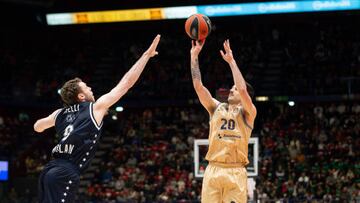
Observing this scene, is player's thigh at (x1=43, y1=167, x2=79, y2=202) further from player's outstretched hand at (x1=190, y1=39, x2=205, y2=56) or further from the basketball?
the basketball

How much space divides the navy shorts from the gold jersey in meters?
2.06

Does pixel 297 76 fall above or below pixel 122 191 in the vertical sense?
above

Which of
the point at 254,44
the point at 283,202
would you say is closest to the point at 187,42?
the point at 254,44

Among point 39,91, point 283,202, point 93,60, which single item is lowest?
point 283,202

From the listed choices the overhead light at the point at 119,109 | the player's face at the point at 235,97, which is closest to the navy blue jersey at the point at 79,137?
the player's face at the point at 235,97

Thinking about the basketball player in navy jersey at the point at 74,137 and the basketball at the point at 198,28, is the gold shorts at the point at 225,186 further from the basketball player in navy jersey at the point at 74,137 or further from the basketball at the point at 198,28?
the basketball player in navy jersey at the point at 74,137

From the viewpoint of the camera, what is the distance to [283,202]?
50.8 ft

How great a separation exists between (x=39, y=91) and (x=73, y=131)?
19.5m

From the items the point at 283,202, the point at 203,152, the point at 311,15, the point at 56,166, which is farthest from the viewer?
the point at 311,15

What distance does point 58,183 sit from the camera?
518cm

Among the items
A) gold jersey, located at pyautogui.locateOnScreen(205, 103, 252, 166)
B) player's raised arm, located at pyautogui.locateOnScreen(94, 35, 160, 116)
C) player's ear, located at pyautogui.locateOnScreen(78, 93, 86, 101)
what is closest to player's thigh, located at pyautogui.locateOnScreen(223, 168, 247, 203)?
gold jersey, located at pyautogui.locateOnScreen(205, 103, 252, 166)

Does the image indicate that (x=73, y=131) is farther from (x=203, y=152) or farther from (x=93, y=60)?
(x=93, y=60)

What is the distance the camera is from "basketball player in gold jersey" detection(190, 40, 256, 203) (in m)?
6.78

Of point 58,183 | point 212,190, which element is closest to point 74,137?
point 58,183
